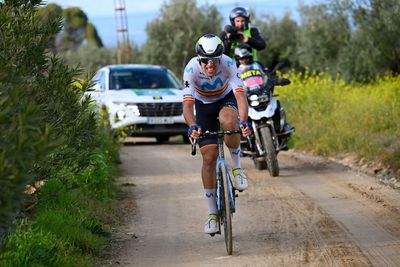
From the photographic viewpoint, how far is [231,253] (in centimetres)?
830

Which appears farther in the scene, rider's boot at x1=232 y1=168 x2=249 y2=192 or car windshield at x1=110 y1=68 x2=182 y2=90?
car windshield at x1=110 y1=68 x2=182 y2=90

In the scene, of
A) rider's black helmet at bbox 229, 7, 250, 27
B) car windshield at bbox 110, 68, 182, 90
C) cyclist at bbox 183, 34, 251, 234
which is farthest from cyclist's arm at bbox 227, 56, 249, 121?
car windshield at bbox 110, 68, 182, 90

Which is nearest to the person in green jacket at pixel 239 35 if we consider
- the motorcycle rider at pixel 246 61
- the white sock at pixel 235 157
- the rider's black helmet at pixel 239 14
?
the rider's black helmet at pixel 239 14

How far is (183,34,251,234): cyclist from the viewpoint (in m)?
8.71

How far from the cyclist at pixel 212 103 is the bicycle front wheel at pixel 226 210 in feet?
1.08

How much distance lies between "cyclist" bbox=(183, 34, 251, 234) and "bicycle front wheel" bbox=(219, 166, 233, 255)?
330 mm

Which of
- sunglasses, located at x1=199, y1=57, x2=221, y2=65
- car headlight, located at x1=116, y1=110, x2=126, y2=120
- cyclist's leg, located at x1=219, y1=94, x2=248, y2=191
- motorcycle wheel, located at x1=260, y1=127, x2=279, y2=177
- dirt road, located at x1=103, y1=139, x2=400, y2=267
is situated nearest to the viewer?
dirt road, located at x1=103, y1=139, x2=400, y2=267

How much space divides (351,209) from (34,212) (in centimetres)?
346

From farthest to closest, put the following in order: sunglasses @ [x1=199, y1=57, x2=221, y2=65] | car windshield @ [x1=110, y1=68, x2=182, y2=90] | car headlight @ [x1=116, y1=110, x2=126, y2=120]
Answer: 1. car windshield @ [x1=110, y1=68, x2=182, y2=90]
2. car headlight @ [x1=116, y1=110, x2=126, y2=120]
3. sunglasses @ [x1=199, y1=57, x2=221, y2=65]

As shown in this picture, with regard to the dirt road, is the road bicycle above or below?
above

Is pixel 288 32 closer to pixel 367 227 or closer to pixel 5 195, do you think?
pixel 367 227

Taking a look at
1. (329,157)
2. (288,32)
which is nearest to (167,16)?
(288,32)

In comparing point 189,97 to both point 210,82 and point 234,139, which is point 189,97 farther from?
point 234,139

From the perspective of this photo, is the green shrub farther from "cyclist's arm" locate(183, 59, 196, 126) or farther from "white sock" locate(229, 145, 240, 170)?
"cyclist's arm" locate(183, 59, 196, 126)
